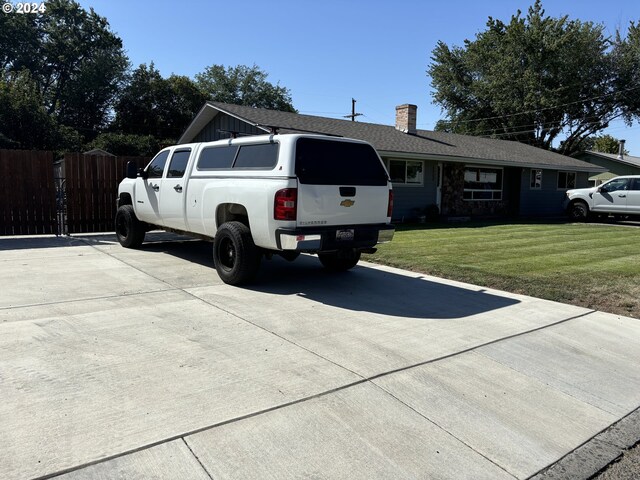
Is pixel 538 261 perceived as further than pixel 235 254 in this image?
Yes

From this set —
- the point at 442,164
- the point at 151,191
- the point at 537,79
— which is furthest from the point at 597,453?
the point at 537,79

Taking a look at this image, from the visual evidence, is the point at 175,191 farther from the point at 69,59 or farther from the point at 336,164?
the point at 69,59

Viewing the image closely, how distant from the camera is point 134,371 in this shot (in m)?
3.69

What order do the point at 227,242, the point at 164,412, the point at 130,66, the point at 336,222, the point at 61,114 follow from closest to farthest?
the point at 164,412 → the point at 336,222 → the point at 227,242 → the point at 61,114 → the point at 130,66

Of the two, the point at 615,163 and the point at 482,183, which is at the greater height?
the point at 615,163

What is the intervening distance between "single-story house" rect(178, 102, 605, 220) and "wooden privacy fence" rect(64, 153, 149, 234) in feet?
13.6

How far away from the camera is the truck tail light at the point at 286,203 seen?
5824 millimetres

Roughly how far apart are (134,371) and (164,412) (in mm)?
772

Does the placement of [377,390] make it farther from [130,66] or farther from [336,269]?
[130,66]

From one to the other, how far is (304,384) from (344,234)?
9.90 ft

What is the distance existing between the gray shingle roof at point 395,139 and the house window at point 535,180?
25.0 inches

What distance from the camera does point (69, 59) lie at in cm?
5009

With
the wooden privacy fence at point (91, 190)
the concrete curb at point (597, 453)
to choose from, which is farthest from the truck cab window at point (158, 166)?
the concrete curb at point (597, 453)

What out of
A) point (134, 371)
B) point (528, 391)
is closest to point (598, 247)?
point (528, 391)
